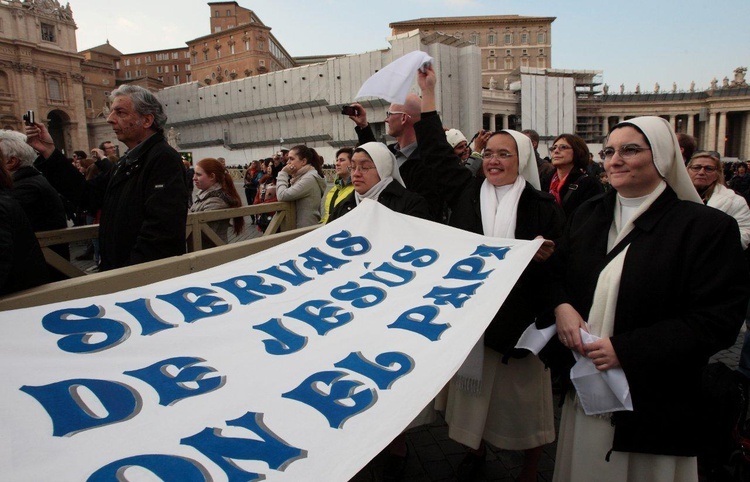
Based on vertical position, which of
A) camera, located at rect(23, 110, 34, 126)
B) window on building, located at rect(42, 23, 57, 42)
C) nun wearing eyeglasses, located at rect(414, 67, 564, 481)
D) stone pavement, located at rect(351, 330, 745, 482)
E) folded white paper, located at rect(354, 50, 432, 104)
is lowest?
stone pavement, located at rect(351, 330, 745, 482)

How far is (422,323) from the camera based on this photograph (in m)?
2.26

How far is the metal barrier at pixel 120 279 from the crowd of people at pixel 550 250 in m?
0.11

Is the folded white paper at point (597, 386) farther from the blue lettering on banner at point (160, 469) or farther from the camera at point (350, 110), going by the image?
the camera at point (350, 110)

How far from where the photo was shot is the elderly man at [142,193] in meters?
2.93

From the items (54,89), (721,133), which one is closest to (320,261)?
(54,89)

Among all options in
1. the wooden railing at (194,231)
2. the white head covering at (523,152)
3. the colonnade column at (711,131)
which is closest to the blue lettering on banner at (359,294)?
the white head covering at (523,152)

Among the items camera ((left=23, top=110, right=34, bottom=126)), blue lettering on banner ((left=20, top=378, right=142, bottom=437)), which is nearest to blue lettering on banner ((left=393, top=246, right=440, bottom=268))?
blue lettering on banner ((left=20, top=378, right=142, bottom=437))

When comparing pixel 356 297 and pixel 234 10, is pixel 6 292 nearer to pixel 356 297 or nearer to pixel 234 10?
pixel 356 297

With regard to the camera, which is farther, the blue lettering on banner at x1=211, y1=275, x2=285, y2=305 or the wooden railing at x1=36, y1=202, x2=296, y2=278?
the wooden railing at x1=36, y1=202, x2=296, y2=278

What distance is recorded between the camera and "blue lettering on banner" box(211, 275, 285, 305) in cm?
240

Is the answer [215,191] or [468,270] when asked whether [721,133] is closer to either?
[215,191]

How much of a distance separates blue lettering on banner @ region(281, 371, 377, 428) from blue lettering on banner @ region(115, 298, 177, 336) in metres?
0.67

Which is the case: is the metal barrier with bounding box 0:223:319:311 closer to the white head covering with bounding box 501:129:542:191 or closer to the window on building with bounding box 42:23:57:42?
the white head covering with bounding box 501:129:542:191

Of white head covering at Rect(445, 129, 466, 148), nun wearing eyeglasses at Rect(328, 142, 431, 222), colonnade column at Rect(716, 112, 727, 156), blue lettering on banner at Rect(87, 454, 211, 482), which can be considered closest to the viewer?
blue lettering on banner at Rect(87, 454, 211, 482)
